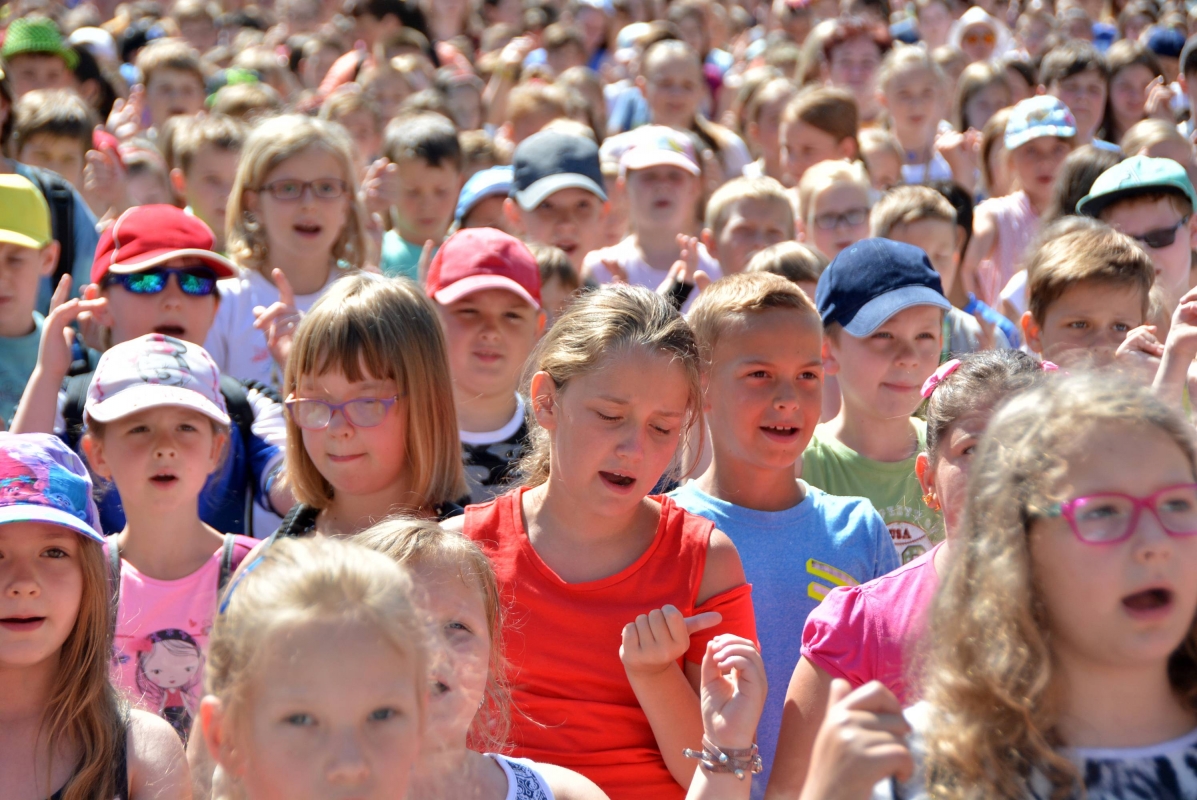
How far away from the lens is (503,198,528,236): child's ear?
604 centimetres

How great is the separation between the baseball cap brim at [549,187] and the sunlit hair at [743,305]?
8.30ft

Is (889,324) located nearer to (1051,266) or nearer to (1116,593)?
(1051,266)

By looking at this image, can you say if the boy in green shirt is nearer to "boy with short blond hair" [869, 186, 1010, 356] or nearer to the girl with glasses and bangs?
"boy with short blond hair" [869, 186, 1010, 356]

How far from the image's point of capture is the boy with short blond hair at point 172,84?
845cm

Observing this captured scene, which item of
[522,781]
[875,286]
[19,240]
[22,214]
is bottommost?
[522,781]

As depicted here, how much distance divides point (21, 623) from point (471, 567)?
892 mm

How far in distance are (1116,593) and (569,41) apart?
10029 mm

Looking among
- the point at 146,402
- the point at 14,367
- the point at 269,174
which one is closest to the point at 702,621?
the point at 146,402

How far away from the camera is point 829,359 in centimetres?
393

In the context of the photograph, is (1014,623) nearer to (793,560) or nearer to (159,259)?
(793,560)

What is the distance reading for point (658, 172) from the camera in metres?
6.29

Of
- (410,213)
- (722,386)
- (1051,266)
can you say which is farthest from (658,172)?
(722,386)

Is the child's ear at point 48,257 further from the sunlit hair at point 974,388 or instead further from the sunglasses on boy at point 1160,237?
the sunglasses on boy at point 1160,237

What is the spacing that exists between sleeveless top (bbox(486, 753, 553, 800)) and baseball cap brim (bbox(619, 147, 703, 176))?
13.9 feet
